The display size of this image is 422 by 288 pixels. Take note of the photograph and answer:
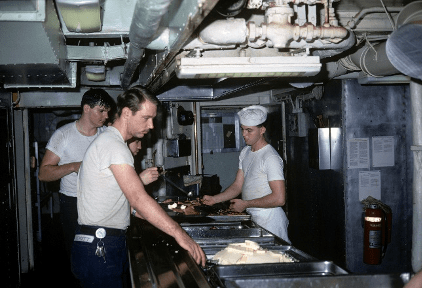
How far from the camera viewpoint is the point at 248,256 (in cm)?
247

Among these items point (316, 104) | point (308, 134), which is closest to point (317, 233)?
point (308, 134)

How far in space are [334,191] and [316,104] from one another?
4.53 feet

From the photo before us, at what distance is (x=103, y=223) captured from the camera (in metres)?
2.88

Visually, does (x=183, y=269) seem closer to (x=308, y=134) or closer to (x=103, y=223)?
(x=103, y=223)

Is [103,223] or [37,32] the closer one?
[37,32]

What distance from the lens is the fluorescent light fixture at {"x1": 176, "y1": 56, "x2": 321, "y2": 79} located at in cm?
232

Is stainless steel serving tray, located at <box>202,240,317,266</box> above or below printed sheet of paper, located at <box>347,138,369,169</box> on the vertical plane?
below

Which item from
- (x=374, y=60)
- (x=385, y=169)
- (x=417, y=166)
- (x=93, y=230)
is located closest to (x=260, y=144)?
(x=374, y=60)

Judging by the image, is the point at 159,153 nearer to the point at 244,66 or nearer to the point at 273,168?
the point at 273,168

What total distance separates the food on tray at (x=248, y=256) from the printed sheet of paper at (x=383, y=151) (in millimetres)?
2962

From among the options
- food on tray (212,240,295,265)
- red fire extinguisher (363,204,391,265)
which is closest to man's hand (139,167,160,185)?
food on tray (212,240,295,265)

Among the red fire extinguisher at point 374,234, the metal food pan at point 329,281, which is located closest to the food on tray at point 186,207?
the metal food pan at point 329,281

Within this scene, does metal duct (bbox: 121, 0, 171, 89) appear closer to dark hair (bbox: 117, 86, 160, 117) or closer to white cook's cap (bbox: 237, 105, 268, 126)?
dark hair (bbox: 117, 86, 160, 117)

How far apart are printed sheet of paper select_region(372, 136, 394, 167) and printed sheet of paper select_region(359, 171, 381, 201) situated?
0.49 feet
